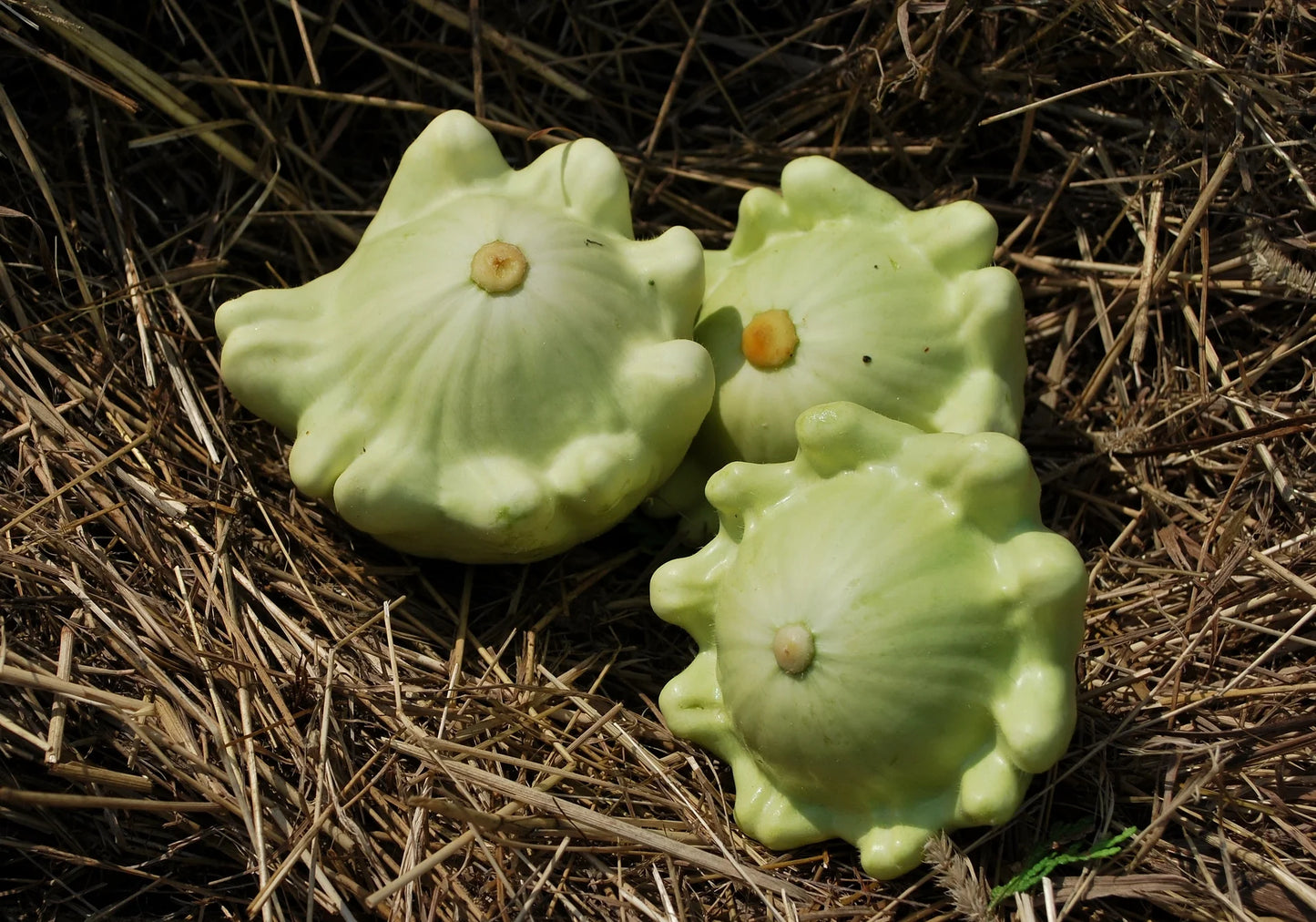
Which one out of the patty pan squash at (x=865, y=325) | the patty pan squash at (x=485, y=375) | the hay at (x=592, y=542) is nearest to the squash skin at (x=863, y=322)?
the patty pan squash at (x=865, y=325)

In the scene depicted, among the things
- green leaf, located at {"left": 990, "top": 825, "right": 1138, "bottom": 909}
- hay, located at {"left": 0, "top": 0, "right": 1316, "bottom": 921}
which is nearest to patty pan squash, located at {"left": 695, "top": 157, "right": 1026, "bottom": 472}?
hay, located at {"left": 0, "top": 0, "right": 1316, "bottom": 921}

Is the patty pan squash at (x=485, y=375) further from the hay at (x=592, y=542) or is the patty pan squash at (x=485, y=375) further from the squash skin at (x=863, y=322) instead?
the hay at (x=592, y=542)

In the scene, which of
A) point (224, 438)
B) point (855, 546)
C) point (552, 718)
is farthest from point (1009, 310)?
point (224, 438)

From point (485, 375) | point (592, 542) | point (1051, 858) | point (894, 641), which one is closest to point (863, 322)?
point (894, 641)

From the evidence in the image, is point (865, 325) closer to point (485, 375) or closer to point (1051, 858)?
point (485, 375)

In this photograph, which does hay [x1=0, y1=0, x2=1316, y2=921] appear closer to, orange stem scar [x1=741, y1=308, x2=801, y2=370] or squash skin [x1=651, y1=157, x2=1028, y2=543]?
squash skin [x1=651, y1=157, x2=1028, y2=543]

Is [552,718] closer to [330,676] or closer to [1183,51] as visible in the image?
[330,676]
